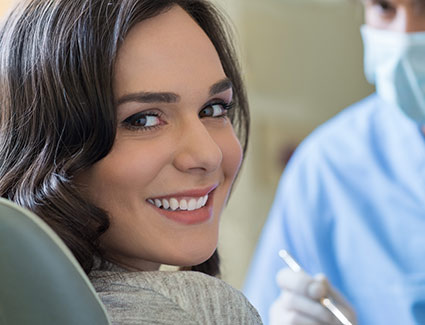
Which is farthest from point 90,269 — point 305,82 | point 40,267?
point 305,82

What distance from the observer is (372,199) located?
172 centimetres

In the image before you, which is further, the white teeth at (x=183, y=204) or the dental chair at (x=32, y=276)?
the white teeth at (x=183, y=204)

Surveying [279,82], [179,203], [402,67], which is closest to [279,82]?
[279,82]

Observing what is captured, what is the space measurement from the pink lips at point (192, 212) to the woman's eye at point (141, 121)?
83 millimetres

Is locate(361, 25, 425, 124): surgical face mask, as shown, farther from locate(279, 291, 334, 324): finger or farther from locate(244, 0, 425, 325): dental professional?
locate(279, 291, 334, 324): finger

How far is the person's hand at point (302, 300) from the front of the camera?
1.40m

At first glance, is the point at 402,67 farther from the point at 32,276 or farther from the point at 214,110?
the point at 32,276

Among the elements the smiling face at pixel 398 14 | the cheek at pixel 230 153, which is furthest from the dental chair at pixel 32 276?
the smiling face at pixel 398 14

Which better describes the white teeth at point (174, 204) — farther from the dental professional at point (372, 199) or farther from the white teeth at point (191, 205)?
the dental professional at point (372, 199)

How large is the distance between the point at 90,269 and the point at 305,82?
7.58ft

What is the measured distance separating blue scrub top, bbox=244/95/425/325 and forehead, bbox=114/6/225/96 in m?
0.91

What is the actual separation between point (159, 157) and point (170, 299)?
0.18 m

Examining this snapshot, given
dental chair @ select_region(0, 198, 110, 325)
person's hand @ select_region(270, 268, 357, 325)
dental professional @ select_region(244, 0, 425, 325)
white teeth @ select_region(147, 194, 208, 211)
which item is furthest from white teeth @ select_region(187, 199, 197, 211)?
dental professional @ select_region(244, 0, 425, 325)

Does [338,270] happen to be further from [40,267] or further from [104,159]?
[40,267]
